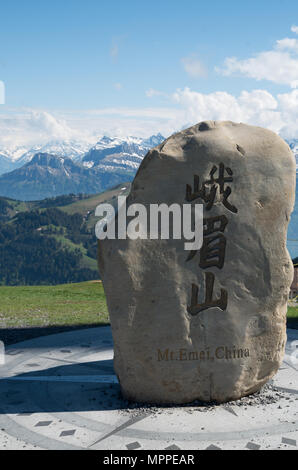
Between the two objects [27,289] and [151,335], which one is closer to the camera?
[151,335]

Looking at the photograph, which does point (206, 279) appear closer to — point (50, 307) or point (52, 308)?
point (52, 308)

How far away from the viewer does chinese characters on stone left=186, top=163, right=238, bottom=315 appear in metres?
11.9

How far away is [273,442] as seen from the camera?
32.3 feet

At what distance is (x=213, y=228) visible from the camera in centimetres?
1198

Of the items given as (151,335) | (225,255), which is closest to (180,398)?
(151,335)

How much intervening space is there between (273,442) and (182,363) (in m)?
2.93

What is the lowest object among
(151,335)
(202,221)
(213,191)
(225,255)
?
(151,335)

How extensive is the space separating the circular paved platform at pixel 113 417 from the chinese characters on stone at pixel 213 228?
2850mm

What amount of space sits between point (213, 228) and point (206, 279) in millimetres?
1415

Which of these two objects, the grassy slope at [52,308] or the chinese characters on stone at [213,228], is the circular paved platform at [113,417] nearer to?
the chinese characters on stone at [213,228]

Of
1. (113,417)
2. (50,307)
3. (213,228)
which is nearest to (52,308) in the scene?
(50,307)

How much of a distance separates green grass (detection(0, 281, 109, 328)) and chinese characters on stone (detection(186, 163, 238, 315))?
1224cm

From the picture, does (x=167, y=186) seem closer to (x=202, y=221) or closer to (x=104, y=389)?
(x=202, y=221)

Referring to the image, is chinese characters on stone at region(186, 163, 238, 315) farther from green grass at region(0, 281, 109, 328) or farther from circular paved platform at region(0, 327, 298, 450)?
green grass at region(0, 281, 109, 328)
